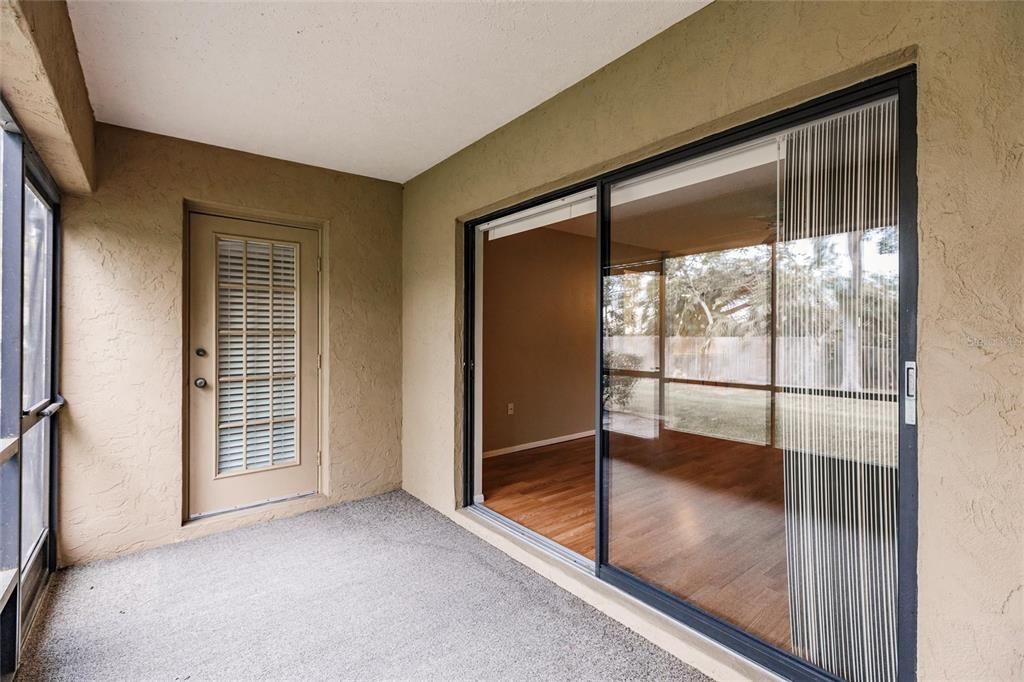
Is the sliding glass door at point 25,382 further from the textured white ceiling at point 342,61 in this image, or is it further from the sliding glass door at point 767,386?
the sliding glass door at point 767,386

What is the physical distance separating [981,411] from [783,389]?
1.73ft

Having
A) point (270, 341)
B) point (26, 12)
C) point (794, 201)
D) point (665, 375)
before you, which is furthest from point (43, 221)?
point (794, 201)

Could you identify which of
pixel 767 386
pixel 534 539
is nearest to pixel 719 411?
pixel 767 386

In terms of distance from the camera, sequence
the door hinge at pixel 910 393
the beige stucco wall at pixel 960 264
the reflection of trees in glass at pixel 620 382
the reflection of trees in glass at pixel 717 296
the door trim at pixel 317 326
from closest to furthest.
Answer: the beige stucco wall at pixel 960 264 < the door hinge at pixel 910 393 < the reflection of trees in glass at pixel 717 296 < the reflection of trees in glass at pixel 620 382 < the door trim at pixel 317 326

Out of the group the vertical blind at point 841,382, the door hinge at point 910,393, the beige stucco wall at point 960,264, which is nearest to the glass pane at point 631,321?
the vertical blind at point 841,382

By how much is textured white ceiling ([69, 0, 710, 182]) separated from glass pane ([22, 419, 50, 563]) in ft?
5.79

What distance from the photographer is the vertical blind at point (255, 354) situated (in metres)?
3.24

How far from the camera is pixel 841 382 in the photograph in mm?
1542

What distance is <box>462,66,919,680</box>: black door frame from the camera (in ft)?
4.49

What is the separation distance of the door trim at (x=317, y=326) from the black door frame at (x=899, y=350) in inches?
77.9

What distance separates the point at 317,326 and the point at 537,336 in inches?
95.3

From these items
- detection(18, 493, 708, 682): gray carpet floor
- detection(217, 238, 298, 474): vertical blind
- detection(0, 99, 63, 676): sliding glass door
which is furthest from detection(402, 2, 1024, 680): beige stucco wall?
detection(217, 238, 298, 474): vertical blind

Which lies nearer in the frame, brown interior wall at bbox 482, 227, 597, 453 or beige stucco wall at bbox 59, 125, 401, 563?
beige stucco wall at bbox 59, 125, 401, 563

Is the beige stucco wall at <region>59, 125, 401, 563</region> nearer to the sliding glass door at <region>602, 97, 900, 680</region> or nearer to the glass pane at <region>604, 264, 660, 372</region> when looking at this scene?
the glass pane at <region>604, 264, 660, 372</region>
